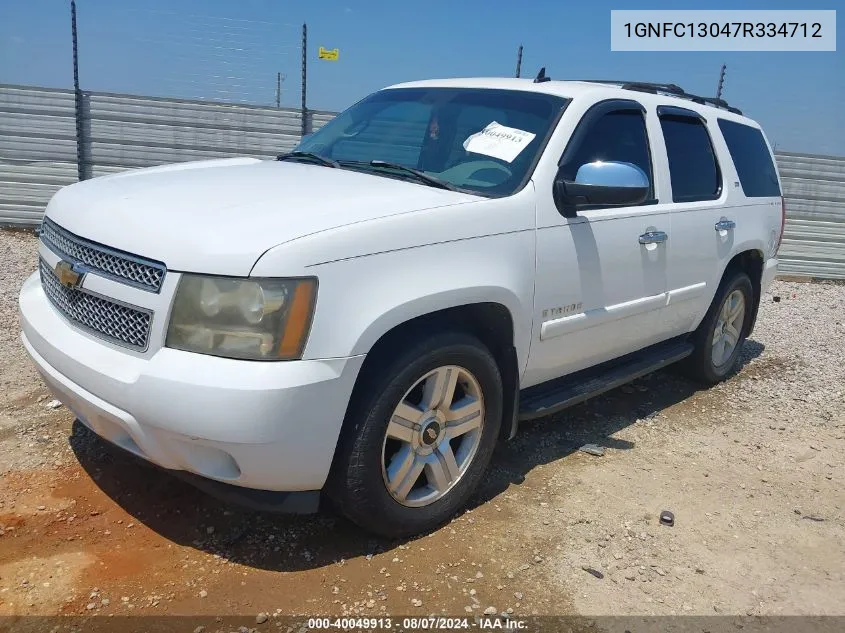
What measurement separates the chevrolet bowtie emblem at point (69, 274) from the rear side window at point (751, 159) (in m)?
4.08

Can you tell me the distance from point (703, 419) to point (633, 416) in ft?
1.56

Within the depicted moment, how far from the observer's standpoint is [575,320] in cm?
338

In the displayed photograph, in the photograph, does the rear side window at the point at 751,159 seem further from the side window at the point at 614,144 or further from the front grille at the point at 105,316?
Result: the front grille at the point at 105,316

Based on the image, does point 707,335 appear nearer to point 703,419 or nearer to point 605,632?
point 703,419

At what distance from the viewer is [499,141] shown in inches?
132

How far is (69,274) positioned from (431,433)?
4.98 ft

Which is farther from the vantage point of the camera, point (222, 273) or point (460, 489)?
point (460, 489)

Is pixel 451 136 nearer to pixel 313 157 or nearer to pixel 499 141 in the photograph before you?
pixel 499 141

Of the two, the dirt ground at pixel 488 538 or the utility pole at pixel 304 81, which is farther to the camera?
the utility pole at pixel 304 81

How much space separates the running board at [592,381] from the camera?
343cm

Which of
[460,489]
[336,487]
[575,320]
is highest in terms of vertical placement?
[575,320]

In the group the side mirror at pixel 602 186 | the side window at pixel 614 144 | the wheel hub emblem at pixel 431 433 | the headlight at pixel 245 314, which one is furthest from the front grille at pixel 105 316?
the side window at pixel 614 144

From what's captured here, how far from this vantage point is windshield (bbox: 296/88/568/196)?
322cm

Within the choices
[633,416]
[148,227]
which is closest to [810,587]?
[633,416]
